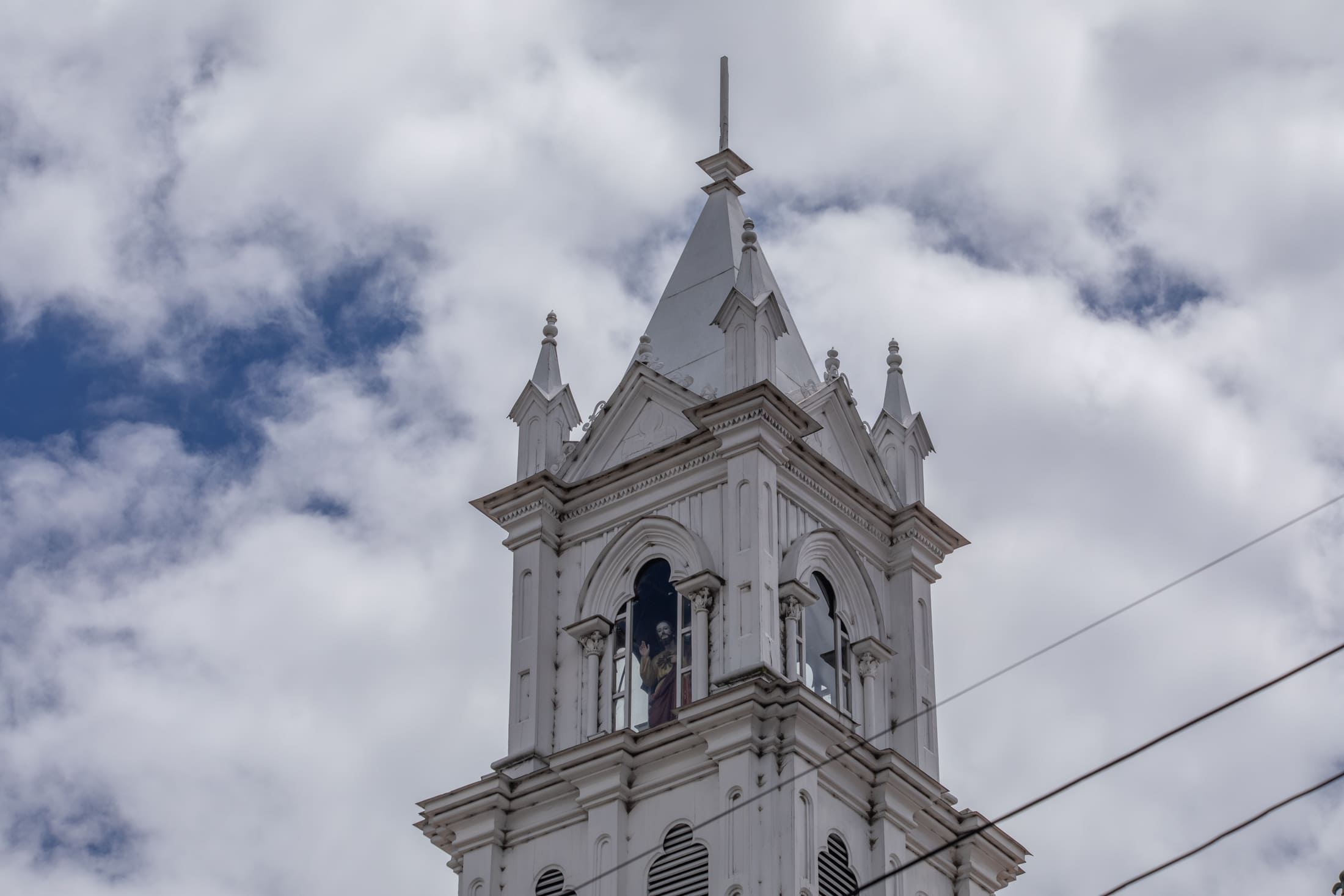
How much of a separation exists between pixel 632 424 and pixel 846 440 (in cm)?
370

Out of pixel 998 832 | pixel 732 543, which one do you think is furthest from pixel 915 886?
pixel 732 543

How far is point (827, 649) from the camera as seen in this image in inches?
1617

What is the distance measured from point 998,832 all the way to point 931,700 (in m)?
2.44

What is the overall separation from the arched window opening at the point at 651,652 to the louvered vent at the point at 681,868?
A: 2724mm

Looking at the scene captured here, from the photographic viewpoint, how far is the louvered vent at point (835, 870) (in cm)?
3700

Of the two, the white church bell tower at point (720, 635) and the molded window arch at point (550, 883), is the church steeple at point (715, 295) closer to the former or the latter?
the white church bell tower at point (720, 635)

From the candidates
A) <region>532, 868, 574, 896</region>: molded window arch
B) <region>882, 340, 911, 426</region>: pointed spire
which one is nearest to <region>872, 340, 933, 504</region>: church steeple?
<region>882, 340, 911, 426</region>: pointed spire

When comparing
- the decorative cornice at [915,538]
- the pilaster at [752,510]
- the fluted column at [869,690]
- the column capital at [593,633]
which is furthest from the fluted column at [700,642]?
the decorative cornice at [915,538]

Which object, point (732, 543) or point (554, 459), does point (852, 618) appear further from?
point (554, 459)

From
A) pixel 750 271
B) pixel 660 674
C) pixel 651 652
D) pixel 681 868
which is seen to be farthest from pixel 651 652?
pixel 750 271

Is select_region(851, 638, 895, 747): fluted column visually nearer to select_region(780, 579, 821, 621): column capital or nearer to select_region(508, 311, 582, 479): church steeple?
select_region(780, 579, 821, 621): column capital

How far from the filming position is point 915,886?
129ft

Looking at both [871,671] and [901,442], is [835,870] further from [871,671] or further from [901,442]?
[901,442]

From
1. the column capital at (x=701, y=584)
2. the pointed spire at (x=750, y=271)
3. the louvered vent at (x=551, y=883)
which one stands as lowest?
the louvered vent at (x=551, y=883)
